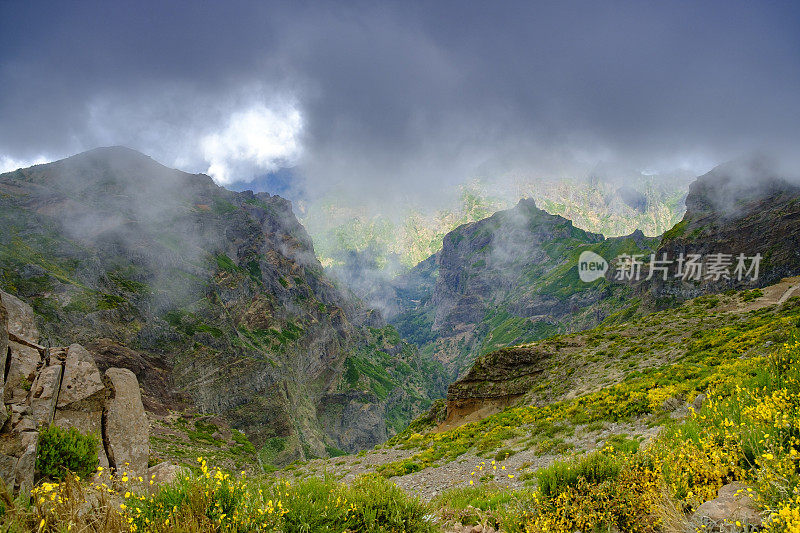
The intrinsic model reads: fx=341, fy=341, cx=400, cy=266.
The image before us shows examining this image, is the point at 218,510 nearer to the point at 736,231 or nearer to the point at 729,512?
the point at 729,512

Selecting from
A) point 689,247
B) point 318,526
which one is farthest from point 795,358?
point 689,247

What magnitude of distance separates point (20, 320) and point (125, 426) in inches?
305

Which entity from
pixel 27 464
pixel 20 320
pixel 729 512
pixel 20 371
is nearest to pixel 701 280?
pixel 729 512

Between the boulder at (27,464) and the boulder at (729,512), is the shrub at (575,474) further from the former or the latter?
the boulder at (27,464)

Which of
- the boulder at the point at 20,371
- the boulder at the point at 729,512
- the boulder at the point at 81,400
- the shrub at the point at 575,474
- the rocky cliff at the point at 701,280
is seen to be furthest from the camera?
the rocky cliff at the point at 701,280

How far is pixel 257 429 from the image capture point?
403ft

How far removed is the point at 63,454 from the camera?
10281mm

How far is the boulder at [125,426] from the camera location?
15102mm

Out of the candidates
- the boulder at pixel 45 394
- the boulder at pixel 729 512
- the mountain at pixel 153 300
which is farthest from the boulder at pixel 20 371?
the mountain at pixel 153 300

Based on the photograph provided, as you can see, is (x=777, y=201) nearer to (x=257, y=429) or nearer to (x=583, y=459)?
(x=583, y=459)

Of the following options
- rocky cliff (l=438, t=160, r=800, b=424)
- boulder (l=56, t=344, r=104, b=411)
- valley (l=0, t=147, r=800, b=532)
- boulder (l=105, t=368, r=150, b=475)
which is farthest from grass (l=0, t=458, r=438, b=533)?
rocky cliff (l=438, t=160, r=800, b=424)

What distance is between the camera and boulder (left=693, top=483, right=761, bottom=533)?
4840mm

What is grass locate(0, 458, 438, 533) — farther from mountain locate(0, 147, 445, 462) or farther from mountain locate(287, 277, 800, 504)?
mountain locate(0, 147, 445, 462)

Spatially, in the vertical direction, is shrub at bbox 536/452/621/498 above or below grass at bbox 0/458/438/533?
below
